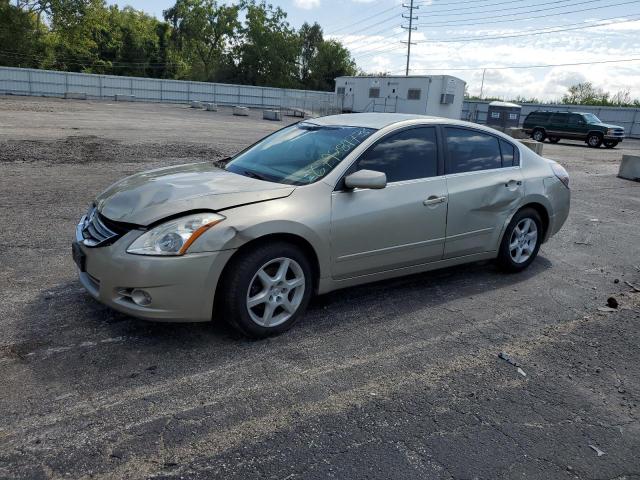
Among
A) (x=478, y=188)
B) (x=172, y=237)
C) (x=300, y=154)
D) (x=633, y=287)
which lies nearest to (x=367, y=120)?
(x=300, y=154)

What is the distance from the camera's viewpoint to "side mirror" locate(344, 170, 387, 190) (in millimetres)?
4086

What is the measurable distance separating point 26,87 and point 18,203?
113ft

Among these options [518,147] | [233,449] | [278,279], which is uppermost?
[518,147]

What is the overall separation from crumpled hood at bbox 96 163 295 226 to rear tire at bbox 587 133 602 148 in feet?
92.3

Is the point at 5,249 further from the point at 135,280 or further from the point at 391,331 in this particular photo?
the point at 391,331

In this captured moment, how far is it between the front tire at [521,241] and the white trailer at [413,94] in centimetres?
2858

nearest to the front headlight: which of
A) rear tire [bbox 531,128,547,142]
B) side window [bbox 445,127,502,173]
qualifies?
side window [bbox 445,127,502,173]

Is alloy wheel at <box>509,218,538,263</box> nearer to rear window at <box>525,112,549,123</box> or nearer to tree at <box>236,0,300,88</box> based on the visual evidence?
rear window at <box>525,112,549,123</box>

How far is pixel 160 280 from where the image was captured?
11.3ft

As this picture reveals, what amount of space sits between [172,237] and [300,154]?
1.53m

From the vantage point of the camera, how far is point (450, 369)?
3.66m

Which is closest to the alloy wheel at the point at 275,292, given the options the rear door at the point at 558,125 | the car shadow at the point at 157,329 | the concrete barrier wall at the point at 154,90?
the car shadow at the point at 157,329

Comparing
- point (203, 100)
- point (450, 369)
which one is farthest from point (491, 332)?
point (203, 100)

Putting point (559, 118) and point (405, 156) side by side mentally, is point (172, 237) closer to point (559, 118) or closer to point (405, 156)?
point (405, 156)
